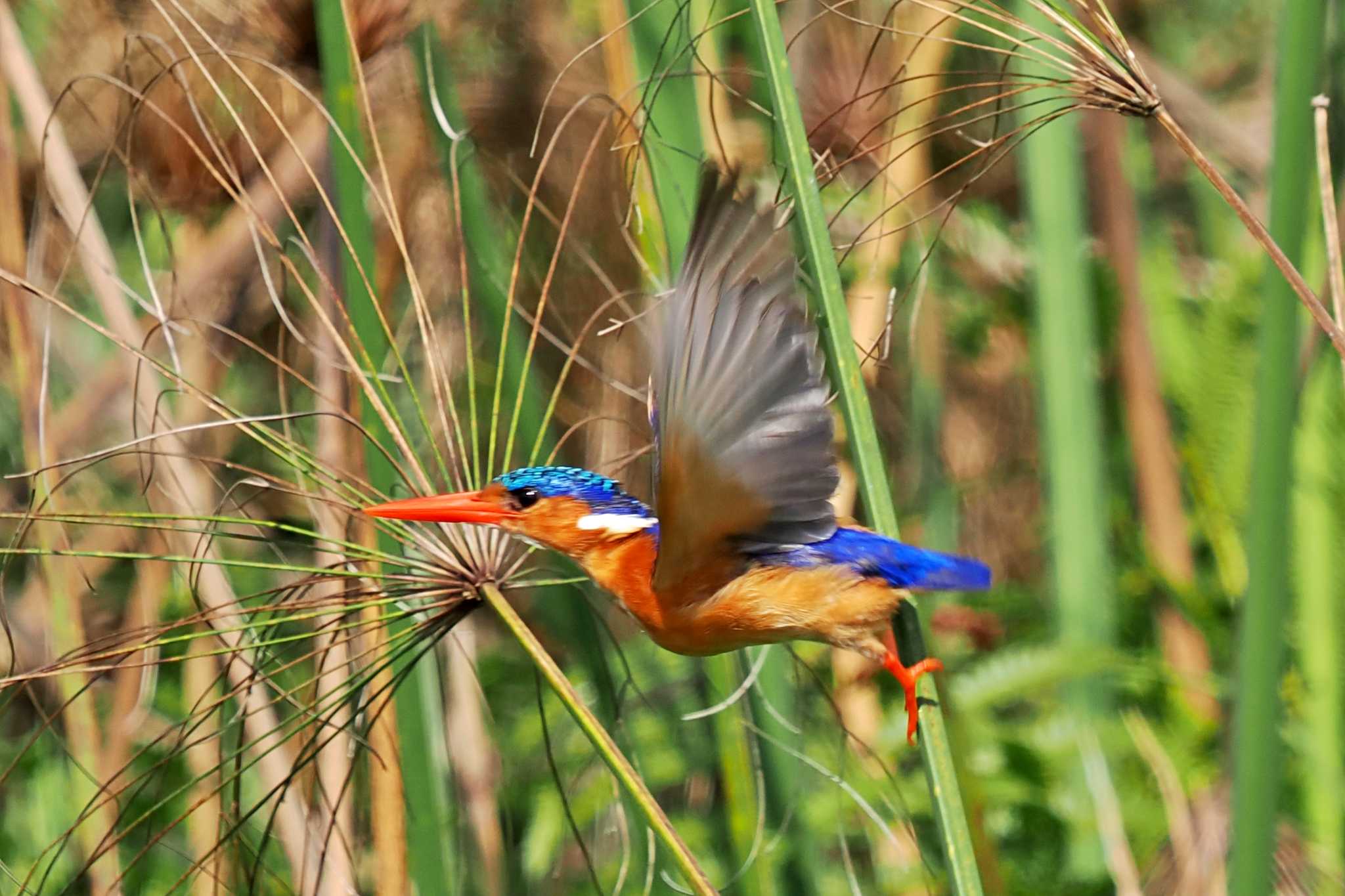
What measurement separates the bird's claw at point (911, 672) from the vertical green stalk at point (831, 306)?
0.04m

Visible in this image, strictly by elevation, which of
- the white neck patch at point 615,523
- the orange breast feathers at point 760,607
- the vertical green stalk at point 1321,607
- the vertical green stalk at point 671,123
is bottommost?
the vertical green stalk at point 1321,607

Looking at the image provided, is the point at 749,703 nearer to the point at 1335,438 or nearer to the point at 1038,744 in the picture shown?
the point at 1038,744

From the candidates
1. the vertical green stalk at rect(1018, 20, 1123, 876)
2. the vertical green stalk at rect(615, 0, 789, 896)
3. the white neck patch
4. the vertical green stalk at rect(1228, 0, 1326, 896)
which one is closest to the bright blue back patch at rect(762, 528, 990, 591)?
the white neck patch

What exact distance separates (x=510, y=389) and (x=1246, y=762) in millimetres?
1503

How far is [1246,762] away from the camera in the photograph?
60.4 inches

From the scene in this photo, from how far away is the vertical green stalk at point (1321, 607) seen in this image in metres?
2.67

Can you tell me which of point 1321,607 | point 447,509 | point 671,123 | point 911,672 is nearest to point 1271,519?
point 911,672

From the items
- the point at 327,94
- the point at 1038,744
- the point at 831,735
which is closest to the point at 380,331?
the point at 327,94

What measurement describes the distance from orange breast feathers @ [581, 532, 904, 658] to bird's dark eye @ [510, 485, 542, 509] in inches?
6.1

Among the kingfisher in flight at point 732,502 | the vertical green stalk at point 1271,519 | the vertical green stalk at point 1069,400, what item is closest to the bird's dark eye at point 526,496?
the kingfisher in flight at point 732,502

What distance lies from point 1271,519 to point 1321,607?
146 centimetres

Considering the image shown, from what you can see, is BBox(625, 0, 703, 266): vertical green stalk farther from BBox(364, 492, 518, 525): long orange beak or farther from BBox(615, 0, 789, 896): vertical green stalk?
BBox(364, 492, 518, 525): long orange beak

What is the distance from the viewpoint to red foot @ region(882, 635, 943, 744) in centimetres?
152

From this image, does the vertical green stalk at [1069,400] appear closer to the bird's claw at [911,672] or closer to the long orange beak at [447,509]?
the bird's claw at [911,672]
